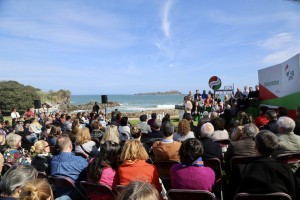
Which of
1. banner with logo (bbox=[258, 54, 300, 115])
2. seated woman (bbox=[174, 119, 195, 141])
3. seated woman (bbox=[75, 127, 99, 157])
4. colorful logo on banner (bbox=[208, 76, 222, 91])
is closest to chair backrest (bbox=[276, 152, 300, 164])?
seated woman (bbox=[174, 119, 195, 141])

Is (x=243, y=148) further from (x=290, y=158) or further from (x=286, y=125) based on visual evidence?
(x=286, y=125)

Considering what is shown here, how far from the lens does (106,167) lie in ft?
11.1

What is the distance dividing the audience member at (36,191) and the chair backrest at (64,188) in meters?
1.36

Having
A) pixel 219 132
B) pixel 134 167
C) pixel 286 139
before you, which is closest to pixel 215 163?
pixel 134 167

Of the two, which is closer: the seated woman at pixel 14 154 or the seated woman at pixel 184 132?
the seated woman at pixel 14 154

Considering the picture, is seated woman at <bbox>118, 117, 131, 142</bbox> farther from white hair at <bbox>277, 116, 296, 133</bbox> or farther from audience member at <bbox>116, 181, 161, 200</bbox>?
audience member at <bbox>116, 181, 161, 200</bbox>

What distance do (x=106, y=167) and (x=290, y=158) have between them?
8.46ft

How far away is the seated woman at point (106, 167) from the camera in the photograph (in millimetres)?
3299

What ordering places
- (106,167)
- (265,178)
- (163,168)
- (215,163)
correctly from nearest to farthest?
(265,178) → (106,167) → (215,163) → (163,168)

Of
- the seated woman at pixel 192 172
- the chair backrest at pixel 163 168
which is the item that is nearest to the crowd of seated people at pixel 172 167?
the seated woman at pixel 192 172

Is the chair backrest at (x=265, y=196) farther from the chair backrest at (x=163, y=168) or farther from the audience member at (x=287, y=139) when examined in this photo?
the audience member at (x=287, y=139)

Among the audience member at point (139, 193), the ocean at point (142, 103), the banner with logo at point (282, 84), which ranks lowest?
the ocean at point (142, 103)

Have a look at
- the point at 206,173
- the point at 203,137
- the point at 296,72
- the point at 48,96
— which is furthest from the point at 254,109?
the point at 48,96

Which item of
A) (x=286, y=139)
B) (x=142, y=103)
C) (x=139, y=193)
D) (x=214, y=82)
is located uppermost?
(x=214, y=82)
